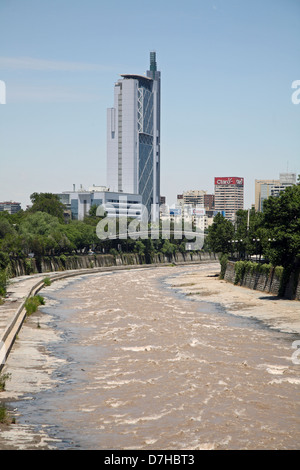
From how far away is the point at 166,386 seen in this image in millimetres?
30297

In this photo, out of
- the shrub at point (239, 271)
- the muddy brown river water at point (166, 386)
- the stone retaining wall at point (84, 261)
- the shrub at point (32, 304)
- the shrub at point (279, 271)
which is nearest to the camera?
the muddy brown river water at point (166, 386)

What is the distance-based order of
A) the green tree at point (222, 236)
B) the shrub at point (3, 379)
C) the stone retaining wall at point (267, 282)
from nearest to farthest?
the shrub at point (3, 379), the stone retaining wall at point (267, 282), the green tree at point (222, 236)

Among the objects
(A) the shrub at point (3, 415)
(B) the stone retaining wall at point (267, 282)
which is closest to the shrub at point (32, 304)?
(B) the stone retaining wall at point (267, 282)

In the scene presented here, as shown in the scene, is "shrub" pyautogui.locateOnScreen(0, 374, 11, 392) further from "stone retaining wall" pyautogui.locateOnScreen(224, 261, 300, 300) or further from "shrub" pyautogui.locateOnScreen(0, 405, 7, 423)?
"stone retaining wall" pyautogui.locateOnScreen(224, 261, 300, 300)

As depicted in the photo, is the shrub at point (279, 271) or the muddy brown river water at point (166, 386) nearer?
the muddy brown river water at point (166, 386)

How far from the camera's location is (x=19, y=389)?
29.4m

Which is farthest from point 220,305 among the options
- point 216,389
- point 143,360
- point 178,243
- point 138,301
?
point 178,243

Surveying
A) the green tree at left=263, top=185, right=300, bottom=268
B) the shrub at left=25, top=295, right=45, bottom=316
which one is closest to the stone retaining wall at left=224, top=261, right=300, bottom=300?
the green tree at left=263, top=185, right=300, bottom=268

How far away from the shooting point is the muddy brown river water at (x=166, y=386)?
23.5 meters

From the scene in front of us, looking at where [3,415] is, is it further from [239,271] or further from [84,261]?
[84,261]

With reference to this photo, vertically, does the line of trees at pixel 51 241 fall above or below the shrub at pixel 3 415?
above

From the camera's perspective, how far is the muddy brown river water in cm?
2348

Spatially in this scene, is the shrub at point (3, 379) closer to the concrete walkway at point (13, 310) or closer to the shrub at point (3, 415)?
the concrete walkway at point (13, 310)

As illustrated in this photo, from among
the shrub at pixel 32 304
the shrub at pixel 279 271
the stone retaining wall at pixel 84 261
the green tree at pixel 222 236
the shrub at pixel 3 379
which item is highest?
the green tree at pixel 222 236
